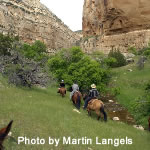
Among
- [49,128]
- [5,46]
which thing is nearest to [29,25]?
[5,46]

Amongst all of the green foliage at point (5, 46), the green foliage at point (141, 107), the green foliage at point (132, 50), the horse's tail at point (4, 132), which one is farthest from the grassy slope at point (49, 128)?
the green foliage at point (132, 50)

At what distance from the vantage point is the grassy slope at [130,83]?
2092 cm

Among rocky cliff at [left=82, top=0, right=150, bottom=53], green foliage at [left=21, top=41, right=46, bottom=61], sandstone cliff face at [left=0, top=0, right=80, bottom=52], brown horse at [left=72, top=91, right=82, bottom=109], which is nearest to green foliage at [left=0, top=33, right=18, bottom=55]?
green foliage at [left=21, top=41, right=46, bottom=61]

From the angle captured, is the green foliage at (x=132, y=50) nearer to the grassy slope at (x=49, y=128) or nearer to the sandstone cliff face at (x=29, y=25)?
the sandstone cliff face at (x=29, y=25)

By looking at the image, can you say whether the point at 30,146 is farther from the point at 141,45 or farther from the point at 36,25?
the point at 36,25

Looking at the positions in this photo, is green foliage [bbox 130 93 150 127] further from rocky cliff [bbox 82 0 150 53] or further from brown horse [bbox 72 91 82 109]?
rocky cliff [bbox 82 0 150 53]

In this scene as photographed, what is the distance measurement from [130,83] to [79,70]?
30.3 ft

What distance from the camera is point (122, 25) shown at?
61000 millimetres

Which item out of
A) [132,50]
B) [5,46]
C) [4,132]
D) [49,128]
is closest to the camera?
[4,132]

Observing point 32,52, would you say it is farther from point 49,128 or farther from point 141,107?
point 49,128

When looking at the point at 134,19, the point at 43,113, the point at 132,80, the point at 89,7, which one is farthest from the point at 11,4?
the point at 43,113

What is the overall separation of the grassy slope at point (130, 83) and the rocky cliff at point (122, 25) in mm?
23584

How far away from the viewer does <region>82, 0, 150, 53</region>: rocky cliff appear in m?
57.2

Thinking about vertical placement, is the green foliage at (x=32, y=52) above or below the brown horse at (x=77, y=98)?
above
